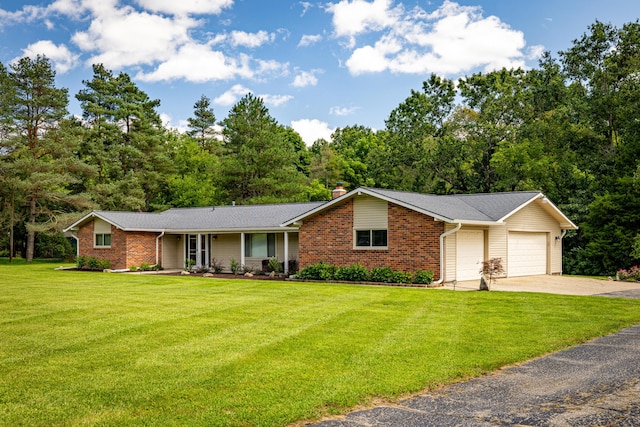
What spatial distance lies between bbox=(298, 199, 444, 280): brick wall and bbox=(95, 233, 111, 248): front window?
12.9 metres

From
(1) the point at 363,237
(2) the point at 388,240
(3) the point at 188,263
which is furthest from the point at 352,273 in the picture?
(3) the point at 188,263

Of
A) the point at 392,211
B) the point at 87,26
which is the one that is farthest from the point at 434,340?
the point at 87,26

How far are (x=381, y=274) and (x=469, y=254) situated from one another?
3733 mm

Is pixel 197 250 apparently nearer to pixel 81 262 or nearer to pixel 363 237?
pixel 81 262

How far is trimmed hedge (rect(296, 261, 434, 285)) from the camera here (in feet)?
65.5

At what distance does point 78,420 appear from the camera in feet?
18.7

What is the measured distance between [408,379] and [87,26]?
2835 centimetres

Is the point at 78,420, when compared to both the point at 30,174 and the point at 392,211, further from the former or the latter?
the point at 30,174

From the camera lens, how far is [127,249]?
96.7 ft

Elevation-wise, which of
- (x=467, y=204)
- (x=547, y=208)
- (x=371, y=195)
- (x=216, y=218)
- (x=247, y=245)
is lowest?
(x=247, y=245)

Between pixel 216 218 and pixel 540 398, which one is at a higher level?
pixel 216 218

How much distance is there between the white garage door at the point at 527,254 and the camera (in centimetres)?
2373

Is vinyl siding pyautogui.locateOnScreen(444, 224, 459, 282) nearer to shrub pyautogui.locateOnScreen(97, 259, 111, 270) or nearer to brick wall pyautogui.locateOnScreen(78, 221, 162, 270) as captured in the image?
brick wall pyautogui.locateOnScreen(78, 221, 162, 270)

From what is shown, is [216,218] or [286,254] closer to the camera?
[286,254]
